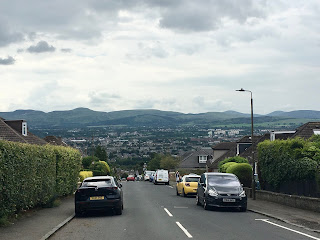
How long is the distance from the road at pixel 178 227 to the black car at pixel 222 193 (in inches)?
18.4

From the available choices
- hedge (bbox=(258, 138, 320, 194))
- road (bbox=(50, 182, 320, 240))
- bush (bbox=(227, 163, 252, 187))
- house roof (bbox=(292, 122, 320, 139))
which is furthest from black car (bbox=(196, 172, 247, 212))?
house roof (bbox=(292, 122, 320, 139))

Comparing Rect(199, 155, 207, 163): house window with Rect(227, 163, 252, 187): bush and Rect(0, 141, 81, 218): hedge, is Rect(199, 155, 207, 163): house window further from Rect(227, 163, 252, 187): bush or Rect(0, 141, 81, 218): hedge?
Rect(0, 141, 81, 218): hedge

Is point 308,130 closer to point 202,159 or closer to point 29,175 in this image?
point 29,175

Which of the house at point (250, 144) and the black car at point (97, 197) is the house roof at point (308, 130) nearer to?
the house at point (250, 144)

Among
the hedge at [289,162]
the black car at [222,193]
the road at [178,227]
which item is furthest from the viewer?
the hedge at [289,162]

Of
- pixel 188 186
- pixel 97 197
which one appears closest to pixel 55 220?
pixel 97 197

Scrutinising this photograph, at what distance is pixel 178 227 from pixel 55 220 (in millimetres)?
4812

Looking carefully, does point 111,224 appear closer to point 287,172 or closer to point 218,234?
point 218,234

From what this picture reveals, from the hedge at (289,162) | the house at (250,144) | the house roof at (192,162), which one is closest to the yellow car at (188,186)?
the house at (250,144)

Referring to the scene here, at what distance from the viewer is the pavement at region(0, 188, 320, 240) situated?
1377 cm

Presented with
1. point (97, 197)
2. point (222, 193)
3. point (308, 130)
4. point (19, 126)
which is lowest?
point (222, 193)

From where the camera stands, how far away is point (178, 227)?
15.1 metres

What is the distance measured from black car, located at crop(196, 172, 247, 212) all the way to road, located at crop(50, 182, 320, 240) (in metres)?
0.47

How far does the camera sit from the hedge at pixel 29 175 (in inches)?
599
